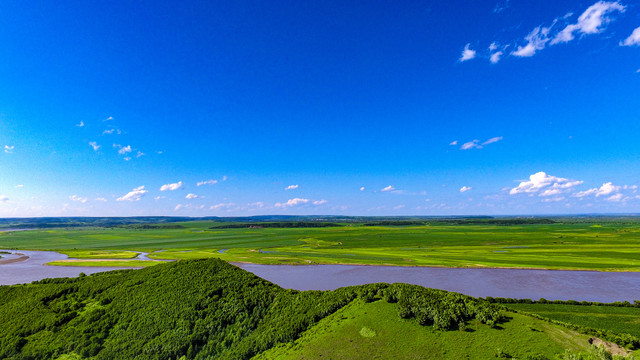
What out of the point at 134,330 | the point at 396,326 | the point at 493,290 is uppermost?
the point at 396,326

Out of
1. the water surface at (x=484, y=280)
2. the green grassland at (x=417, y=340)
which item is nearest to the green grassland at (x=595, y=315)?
the water surface at (x=484, y=280)

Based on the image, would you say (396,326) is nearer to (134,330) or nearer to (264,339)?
(264,339)

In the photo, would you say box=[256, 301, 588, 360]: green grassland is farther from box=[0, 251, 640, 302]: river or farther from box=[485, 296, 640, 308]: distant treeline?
box=[0, 251, 640, 302]: river

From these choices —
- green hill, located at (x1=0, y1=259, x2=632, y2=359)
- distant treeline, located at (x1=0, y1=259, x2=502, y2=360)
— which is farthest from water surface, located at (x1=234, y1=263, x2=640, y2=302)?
green hill, located at (x1=0, y1=259, x2=632, y2=359)

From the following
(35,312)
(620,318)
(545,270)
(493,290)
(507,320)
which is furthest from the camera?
(545,270)

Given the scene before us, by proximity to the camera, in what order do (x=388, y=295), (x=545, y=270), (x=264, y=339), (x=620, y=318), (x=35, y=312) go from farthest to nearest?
(x=545, y=270) < (x=620, y=318) < (x=35, y=312) < (x=388, y=295) < (x=264, y=339)

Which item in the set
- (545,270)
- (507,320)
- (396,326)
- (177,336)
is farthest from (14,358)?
(545,270)
